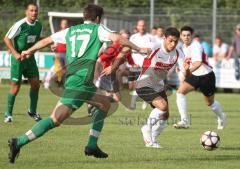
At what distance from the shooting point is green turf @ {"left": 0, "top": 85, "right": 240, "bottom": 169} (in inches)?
397

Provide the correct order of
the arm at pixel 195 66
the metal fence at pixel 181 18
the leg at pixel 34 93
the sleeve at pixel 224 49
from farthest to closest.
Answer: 1. the metal fence at pixel 181 18
2. the sleeve at pixel 224 49
3. the leg at pixel 34 93
4. the arm at pixel 195 66

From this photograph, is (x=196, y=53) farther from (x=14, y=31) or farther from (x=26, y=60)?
(x=14, y=31)

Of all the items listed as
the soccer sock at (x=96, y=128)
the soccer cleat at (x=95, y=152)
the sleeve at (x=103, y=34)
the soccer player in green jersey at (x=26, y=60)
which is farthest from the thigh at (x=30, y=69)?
the sleeve at (x=103, y=34)

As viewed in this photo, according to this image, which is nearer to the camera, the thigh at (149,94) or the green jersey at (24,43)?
the thigh at (149,94)

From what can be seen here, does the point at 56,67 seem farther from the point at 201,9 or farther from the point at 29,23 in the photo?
the point at 29,23

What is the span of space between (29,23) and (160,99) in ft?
14.0

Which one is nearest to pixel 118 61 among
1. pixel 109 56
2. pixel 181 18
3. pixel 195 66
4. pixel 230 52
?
pixel 195 66

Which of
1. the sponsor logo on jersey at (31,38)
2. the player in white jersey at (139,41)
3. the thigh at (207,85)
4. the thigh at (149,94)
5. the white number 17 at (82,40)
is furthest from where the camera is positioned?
the player in white jersey at (139,41)

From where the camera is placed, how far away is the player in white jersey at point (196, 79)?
1481 centimetres

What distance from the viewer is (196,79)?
1541cm

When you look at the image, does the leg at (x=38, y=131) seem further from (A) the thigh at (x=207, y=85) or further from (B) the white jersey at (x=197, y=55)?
(A) the thigh at (x=207, y=85)

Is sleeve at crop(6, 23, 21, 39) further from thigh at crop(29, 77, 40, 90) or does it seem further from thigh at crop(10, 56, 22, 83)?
thigh at crop(29, 77, 40, 90)

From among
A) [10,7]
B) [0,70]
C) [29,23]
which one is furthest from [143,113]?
[10,7]

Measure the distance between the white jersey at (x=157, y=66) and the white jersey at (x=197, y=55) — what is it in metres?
1.86
